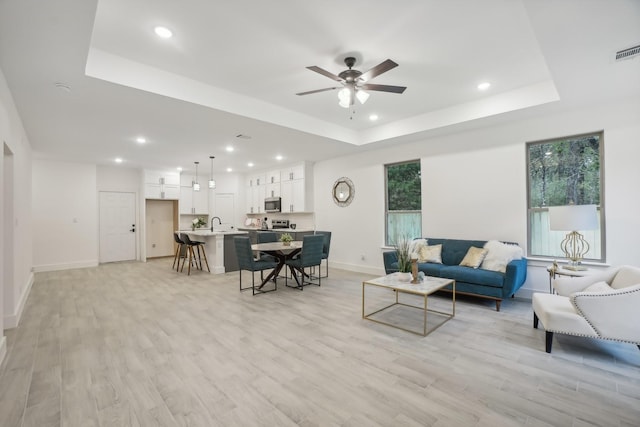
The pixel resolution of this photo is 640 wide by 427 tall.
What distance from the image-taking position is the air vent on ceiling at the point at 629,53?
2.48 m

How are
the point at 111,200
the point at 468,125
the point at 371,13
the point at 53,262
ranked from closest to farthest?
the point at 371,13 < the point at 468,125 < the point at 53,262 < the point at 111,200

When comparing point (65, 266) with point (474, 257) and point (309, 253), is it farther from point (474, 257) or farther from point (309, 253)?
point (474, 257)

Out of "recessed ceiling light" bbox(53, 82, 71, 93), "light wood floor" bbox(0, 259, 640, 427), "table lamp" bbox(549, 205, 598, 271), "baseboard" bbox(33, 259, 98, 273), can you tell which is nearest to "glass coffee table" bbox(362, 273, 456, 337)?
"light wood floor" bbox(0, 259, 640, 427)

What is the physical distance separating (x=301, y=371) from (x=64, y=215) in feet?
25.6

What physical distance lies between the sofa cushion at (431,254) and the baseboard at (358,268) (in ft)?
4.45

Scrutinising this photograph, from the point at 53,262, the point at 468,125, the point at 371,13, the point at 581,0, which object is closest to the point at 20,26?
the point at 371,13

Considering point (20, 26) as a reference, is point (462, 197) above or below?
below

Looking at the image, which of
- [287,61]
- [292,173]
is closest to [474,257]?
[287,61]

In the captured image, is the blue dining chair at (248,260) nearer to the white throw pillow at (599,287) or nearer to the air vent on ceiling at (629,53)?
the white throw pillow at (599,287)

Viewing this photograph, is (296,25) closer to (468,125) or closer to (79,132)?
(468,125)

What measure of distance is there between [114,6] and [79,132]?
3453 millimetres

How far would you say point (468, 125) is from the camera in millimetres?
4613

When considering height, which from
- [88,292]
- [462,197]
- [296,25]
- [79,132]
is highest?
[296,25]

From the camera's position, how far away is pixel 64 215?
7094 mm
